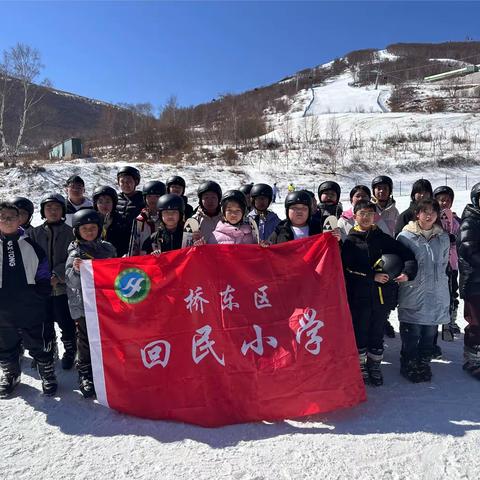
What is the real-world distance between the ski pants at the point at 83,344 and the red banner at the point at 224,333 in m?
0.32

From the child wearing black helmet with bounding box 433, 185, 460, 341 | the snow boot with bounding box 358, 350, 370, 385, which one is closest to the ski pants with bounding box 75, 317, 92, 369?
the snow boot with bounding box 358, 350, 370, 385

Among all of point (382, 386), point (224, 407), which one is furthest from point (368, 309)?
point (224, 407)

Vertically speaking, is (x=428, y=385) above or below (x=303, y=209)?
below

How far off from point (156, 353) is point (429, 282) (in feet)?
9.44

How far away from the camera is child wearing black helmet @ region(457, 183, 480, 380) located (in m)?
4.06

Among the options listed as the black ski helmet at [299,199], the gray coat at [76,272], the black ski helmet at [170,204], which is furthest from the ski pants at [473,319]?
the gray coat at [76,272]

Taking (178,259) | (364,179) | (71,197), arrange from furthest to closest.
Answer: (364,179) → (71,197) → (178,259)

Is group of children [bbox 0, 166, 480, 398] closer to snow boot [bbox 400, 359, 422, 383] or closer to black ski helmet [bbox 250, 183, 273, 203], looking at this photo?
snow boot [bbox 400, 359, 422, 383]

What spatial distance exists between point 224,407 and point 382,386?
5.77 feet

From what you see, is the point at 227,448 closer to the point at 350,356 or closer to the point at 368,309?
the point at 350,356

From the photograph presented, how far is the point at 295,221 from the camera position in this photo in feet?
14.1

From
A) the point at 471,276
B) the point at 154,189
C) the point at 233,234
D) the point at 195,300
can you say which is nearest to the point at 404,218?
the point at 471,276

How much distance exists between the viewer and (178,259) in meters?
3.74

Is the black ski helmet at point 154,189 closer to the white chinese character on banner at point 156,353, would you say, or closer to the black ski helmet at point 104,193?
the black ski helmet at point 104,193
